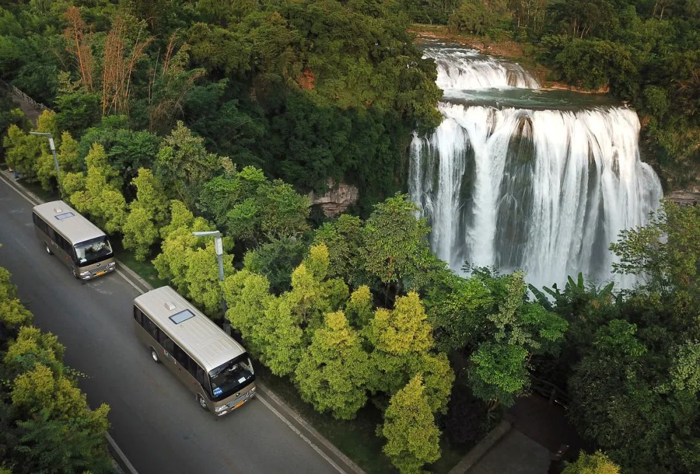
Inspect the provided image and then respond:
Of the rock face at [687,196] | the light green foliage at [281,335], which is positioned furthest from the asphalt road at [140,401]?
the rock face at [687,196]

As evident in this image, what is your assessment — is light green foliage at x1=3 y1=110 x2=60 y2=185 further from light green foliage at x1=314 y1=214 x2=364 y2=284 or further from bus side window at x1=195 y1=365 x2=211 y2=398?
light green foliage at x1=314 y1=214 x2=364 y2=284

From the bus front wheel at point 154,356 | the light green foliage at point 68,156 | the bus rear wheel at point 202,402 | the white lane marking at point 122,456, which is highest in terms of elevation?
the light green foliage at point 68,156

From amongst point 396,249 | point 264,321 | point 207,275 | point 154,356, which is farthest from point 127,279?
point 396,249

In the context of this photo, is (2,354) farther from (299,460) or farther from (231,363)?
(299,460)

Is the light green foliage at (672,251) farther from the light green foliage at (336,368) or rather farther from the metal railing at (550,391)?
the light green foliage at (336,368)

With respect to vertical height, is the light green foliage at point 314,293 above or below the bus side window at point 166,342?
above
